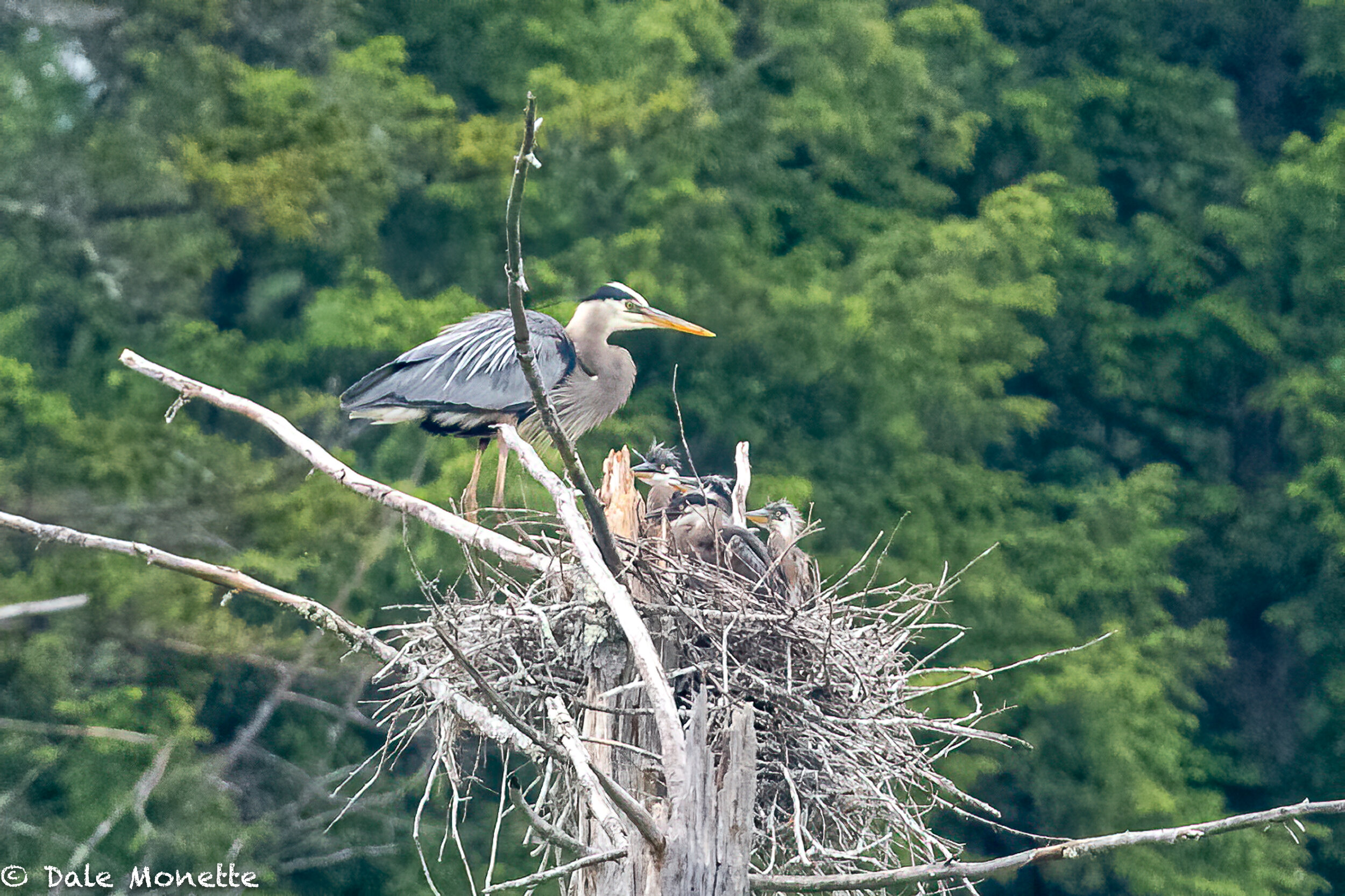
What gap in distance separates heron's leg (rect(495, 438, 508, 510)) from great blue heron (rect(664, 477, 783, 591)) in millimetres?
665

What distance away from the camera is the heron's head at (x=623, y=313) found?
512cm

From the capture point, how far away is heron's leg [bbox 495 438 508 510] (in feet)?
15.8

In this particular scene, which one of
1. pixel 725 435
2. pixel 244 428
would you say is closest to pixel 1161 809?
pixel 725 435

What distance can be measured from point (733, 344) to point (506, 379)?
13.4 feet

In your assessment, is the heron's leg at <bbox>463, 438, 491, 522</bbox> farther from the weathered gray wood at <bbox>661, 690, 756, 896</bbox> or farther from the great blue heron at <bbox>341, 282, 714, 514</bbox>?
the weathered gray wood at <bbox>661, 690, 756, 896</bbox>

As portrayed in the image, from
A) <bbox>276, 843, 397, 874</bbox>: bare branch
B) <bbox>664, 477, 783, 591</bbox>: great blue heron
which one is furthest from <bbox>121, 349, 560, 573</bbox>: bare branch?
<bbox>276, 843, 397, 874</bbox>: bare branch

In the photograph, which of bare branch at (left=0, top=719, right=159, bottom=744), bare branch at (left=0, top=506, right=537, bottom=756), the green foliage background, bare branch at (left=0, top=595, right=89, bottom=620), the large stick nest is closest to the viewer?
bare branch at (left=0, top=595, right=89, bottom=620)

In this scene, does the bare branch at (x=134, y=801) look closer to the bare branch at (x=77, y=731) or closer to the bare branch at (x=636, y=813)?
the bare branch at (x=77, y=731)

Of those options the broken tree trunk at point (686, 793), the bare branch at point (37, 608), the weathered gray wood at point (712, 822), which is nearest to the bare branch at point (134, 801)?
the broken tree trunk at point (686, 793)

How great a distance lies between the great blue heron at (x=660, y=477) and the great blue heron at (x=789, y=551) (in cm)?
29

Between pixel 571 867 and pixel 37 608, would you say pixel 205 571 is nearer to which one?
pixel 571 867

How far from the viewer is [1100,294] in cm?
1001

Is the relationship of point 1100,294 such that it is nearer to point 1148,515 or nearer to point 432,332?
point 1148,515

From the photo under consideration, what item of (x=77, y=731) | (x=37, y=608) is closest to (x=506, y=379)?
(x=77, y=731)
